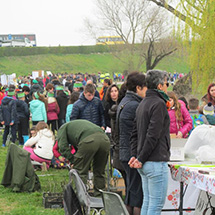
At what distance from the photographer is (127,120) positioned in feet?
17.5

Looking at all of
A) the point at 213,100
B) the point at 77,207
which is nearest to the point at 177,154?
the point at 77,207

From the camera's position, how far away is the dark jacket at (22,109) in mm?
13302

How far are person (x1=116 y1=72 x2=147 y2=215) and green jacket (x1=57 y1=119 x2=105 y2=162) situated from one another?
1158 millimetres

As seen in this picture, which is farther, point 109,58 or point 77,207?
point 109,58

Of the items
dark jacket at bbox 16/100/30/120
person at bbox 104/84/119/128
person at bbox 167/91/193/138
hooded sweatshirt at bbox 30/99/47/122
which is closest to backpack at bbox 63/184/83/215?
person at bbox 167/91/193/138

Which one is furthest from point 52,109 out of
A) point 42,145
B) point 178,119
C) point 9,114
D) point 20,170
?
point 178,119

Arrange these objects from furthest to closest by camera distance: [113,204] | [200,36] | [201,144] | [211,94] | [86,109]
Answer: [200,36]
[86,109]
[211,94]
[201,144]
[113,204]

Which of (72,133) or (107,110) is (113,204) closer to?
(72,133)

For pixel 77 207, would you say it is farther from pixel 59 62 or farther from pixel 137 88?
pixel 59 62

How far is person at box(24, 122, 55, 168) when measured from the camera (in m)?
9.83

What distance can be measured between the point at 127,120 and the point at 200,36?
996 centimetres

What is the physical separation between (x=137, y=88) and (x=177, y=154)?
2.96 feet

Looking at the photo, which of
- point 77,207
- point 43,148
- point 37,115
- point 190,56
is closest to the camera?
point 77,207

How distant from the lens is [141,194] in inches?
210
